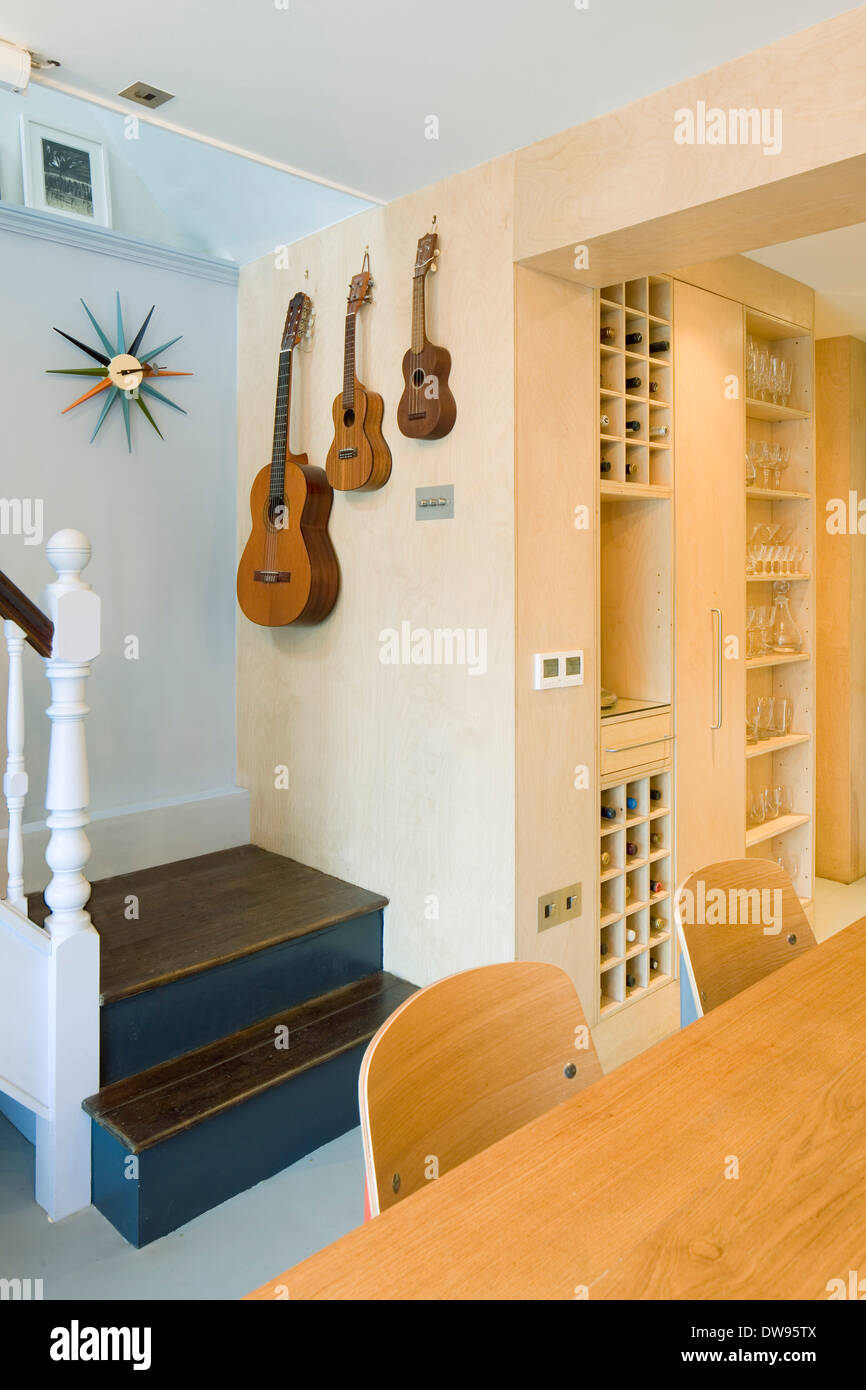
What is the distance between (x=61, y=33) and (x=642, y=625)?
2261 millimetres

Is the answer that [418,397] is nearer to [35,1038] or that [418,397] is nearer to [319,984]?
[319,984]

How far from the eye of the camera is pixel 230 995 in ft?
8.41

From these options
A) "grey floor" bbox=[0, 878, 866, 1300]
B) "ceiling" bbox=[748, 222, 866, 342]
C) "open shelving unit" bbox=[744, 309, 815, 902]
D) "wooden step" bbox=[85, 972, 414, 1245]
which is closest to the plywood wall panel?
"wooden step" bbox=[85, 972, 414, 1245]

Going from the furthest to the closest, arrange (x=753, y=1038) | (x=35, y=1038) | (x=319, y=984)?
1. (x=319, y=984)
2. (x=35, y=1038)
3. (x=753, y=1038)

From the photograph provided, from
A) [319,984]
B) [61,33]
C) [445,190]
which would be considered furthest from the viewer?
[319,984]

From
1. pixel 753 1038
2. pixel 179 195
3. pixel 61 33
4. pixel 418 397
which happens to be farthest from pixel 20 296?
pixel 753 1038

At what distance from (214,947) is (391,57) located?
2163 millimetres

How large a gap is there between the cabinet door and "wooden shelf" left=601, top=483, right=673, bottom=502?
93 mm

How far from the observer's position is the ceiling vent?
2.18 m

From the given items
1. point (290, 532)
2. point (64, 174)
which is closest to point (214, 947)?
point (290, 532)

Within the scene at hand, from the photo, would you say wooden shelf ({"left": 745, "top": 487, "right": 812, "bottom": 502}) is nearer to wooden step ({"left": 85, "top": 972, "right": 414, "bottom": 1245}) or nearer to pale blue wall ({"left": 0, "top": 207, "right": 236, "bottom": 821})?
pale blue wall ({"left": 0, "top": 207, "right": 236, "bottom": 821})

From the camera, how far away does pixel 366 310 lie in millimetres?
2885

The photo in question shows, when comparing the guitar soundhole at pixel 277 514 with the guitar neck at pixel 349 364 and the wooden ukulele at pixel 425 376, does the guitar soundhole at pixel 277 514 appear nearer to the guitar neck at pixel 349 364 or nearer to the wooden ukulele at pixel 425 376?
the guitar neck at pixel 349 364

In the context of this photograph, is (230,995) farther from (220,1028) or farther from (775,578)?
(775,578)
